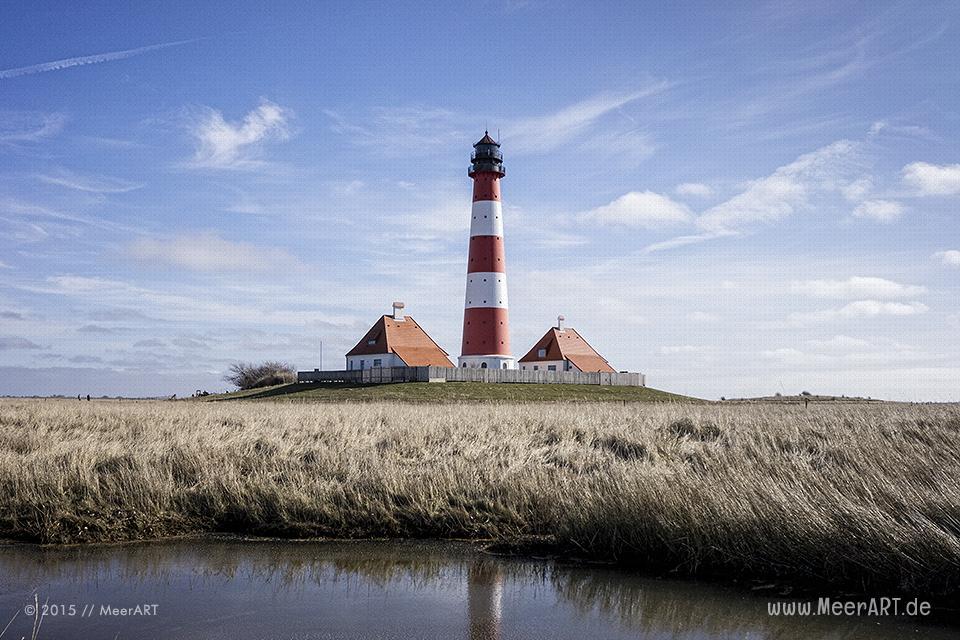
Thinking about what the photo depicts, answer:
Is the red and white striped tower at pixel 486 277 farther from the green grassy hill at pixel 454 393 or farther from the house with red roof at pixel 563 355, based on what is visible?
the house with red roof at pixel 563 355

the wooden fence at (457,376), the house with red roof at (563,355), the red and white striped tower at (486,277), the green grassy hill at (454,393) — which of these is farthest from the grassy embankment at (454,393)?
the house with red roof at (563,355)

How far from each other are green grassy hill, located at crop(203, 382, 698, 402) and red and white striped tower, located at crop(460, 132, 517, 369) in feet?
12.0

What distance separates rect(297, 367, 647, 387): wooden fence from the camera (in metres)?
48.4

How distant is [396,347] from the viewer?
5475 centimetres

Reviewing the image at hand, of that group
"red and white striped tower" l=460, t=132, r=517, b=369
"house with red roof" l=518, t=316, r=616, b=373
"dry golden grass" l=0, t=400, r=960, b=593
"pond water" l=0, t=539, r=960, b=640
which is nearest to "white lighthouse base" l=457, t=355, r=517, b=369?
"red and white striped tower" l=460, t=132, r=517, b=369

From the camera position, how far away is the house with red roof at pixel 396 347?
54312 millimetres

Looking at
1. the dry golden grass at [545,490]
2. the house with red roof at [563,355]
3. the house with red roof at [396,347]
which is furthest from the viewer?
the house with red roof at [563,355]

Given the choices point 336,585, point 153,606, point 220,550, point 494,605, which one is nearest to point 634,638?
point 494,605

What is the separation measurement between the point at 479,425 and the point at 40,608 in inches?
408

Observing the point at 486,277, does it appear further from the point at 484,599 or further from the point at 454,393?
the point at 484,599

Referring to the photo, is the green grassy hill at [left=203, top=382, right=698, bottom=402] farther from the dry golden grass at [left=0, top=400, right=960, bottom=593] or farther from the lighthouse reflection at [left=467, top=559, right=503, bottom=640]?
the lighthouse reflection at [left=467, top=559, right=503, bottom=640]

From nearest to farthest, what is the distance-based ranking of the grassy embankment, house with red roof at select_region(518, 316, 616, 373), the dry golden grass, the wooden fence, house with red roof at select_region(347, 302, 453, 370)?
the dry golden grass
the grassy embankment
the wooden fence
house with red roof at select_region(347, 302, 453, 370)
house with red roof at select_region(518, 316, 616, 373)

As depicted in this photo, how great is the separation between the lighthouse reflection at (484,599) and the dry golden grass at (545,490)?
3.60ft

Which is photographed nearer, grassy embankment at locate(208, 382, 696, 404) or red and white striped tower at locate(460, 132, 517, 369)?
grassy embankment at locate(208, 382, 696, 404)
